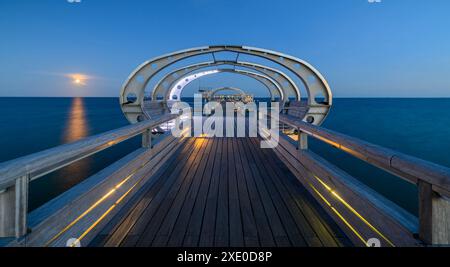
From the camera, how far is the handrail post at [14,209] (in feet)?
4.42

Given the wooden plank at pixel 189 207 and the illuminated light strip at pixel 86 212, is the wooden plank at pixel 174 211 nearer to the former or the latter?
the wooden plank at pixel 189 207

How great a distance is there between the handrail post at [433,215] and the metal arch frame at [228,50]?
7.93m

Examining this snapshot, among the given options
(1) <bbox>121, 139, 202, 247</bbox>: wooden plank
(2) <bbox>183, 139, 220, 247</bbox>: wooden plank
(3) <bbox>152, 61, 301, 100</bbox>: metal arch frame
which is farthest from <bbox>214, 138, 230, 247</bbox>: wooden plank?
(3) <bbox>152, 61, 301, 100</bbox>: metal arch frame

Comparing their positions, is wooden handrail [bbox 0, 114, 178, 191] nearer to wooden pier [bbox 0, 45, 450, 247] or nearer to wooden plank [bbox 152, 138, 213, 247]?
wooden pier [bbox 0, 45, 450, 247]

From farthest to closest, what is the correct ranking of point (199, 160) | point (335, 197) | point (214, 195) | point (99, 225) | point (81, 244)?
point (199, 160) < point (214, 195) < point (335, 197) < point (99, 225) < point (81, 244)

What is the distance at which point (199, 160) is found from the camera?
17.4 feet

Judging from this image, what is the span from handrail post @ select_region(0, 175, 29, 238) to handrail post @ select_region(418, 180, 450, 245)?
239 centimetres

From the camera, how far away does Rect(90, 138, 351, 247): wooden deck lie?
224cm

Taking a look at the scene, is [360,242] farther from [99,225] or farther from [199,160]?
[199,160]

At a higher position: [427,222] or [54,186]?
[427,222]

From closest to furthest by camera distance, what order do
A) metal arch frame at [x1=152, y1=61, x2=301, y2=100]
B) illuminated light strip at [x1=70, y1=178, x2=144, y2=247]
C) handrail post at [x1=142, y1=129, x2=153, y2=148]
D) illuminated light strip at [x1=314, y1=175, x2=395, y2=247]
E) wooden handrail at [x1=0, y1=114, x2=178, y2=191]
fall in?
wooden handrail at [x1=0, y1=114, x2=178, y2=191]
illuminated light strip at [x1=314, y1=175, x2=395, y2=247]
illuminated light strip at [x1=70, y1=178, x2=144, y2=247]
handrail post at [x1=142, y1=129, x2=153, y2=148]
metal arch frame at [x1=152, y1=61, x2=301, y2=100]
